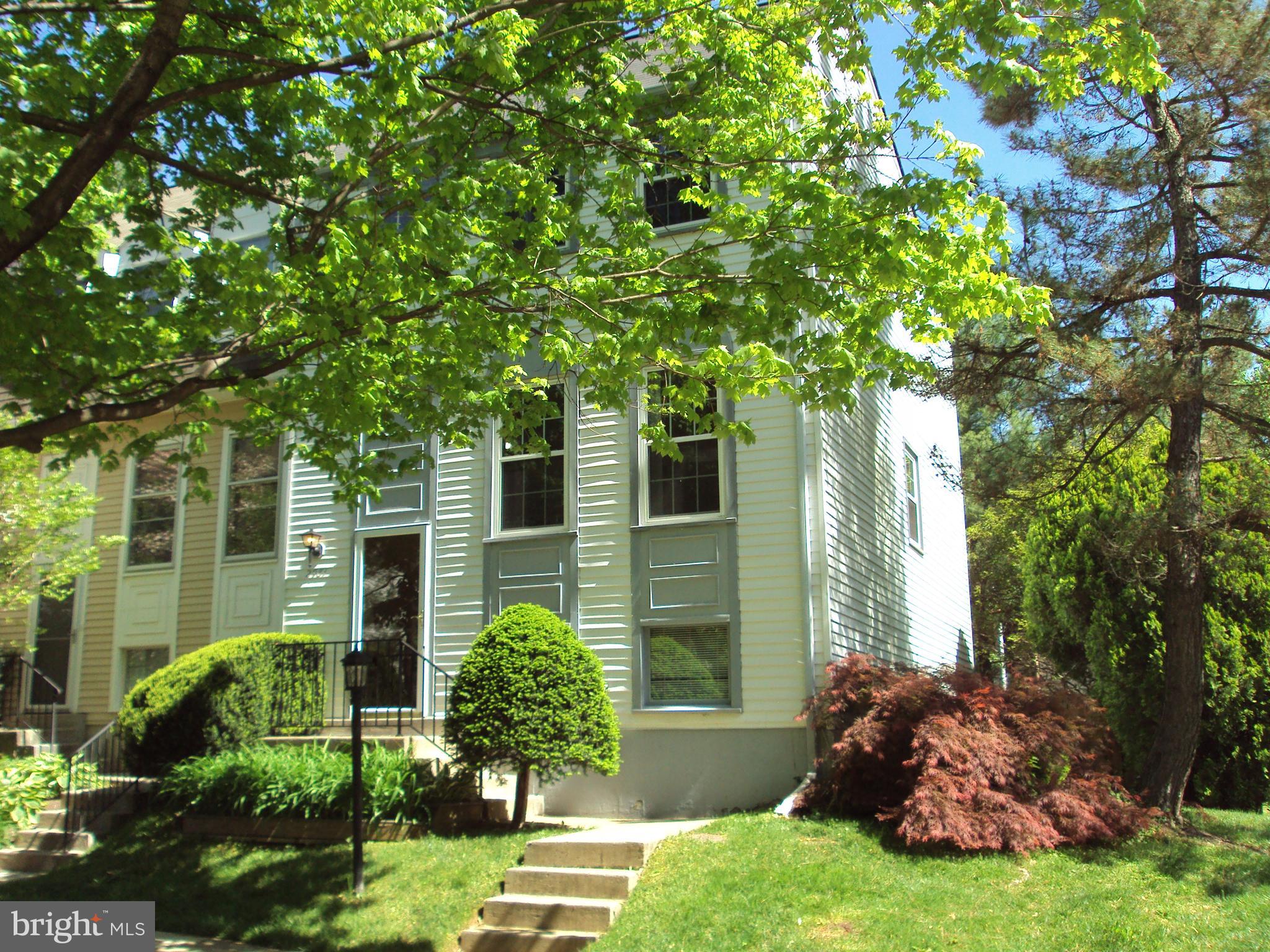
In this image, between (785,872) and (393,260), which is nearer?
(393,260)

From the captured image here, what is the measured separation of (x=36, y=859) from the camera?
10.9 metres

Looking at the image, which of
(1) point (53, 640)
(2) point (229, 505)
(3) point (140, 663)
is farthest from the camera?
(1) point (53, 640)

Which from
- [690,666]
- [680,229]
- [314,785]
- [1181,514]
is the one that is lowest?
[314,785]

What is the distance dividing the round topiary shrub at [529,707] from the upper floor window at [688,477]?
235 centimetres

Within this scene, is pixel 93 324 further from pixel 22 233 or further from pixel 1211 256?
pixel 1211 256

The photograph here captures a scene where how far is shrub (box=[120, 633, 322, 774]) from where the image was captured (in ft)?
39.2

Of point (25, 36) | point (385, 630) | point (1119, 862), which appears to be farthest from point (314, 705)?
point (1119, 862)

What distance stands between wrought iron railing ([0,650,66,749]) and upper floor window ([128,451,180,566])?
2362mm

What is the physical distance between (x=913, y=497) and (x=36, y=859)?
1299 cm

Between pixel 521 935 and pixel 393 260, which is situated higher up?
pixel 393 260

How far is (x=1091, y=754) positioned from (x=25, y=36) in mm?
10542

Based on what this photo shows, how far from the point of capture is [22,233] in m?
6.40

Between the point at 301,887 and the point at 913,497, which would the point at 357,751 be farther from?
the point at 913,497

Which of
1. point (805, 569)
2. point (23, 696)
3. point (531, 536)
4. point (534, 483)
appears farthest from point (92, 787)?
point (805, 569)
